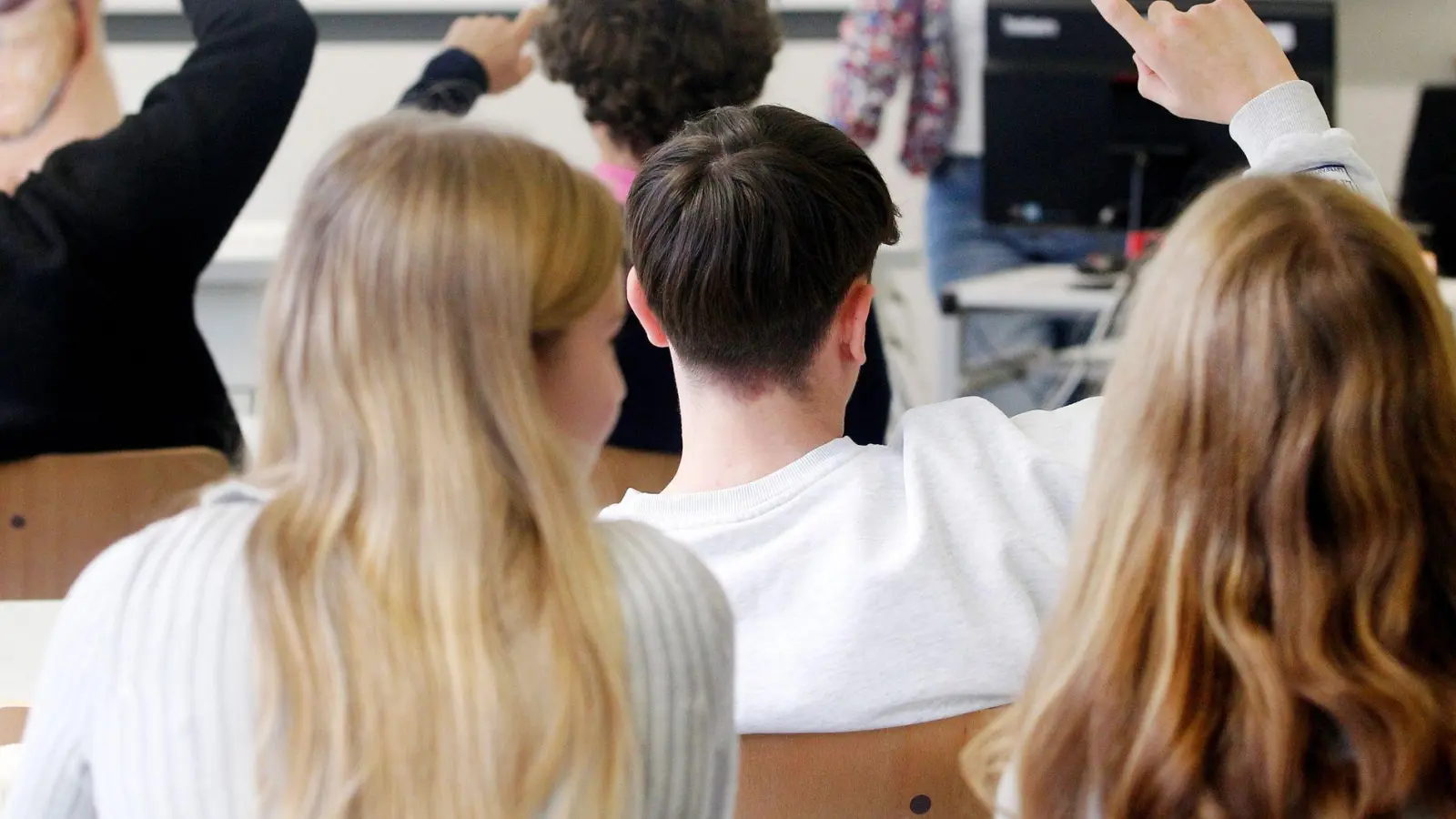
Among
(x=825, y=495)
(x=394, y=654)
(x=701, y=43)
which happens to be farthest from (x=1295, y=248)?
(x=701, y=43)

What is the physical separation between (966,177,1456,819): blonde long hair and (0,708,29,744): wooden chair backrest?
0.82 metres

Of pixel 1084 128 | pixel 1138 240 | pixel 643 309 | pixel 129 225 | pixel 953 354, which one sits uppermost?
pixel 643 309

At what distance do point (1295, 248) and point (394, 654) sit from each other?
504mm

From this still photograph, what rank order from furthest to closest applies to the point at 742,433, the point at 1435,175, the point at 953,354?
1. the point at 953,354
2. the point at 1435,175
3. the point at 742,433

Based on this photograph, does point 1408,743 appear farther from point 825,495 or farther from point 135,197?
point 135,197

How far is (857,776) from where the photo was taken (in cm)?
90

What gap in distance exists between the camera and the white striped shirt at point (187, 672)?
699mm

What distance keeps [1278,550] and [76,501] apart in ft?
4.69

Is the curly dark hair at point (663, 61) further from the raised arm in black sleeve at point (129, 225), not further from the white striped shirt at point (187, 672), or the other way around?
the white striped shirt at point (187, 672)

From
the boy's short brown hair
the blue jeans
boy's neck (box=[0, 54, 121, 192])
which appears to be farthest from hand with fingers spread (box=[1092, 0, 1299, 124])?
the blue jeans

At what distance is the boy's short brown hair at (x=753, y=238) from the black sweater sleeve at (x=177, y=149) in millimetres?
935

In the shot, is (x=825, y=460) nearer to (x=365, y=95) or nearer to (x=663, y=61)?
(x=663, y=61)

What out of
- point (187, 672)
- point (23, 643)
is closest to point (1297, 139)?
point (187, 672)

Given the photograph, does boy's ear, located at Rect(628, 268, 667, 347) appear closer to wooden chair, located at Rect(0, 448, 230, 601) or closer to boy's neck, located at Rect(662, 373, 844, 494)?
boy's neck, located at Rect(662, 373, 844, 494)
